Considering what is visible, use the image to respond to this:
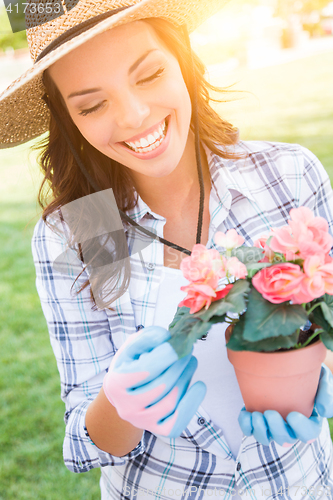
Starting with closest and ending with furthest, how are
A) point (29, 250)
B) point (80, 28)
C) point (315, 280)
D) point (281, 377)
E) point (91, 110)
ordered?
point (315, 280) → point (281, 377) → point (80, 28) → point (91, 110) → point (29, 250)

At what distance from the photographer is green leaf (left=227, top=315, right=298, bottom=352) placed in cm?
79

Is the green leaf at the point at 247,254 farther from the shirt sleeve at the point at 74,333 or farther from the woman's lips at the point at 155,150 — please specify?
the shirt sleeve at the point at 74,333

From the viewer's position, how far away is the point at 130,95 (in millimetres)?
1062

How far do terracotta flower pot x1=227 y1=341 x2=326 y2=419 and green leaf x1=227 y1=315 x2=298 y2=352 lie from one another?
28 mm

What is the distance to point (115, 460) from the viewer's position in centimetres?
116

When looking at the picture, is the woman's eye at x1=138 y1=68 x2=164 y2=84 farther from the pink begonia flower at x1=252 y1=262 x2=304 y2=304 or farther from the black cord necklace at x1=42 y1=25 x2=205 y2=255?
the pink begonia flower at x1=252 y1=262 x2=304 y2=304

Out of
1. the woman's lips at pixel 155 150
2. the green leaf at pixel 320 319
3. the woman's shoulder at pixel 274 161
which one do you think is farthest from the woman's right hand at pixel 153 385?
the woman's shoulder at pixel 274 161

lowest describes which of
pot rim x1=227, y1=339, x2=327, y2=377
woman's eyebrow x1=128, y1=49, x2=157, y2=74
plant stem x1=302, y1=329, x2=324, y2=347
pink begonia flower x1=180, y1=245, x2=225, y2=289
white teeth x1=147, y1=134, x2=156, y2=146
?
pot rim x1=227, y1=339, x2=327, y2=377

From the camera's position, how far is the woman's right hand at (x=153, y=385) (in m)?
0.85

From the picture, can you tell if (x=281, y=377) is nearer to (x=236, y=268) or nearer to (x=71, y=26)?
(x=236, y=268)

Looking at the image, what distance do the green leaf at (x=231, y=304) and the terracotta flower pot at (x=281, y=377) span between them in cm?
12

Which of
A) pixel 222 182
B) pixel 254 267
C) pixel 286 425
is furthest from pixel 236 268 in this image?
pixel 222 182

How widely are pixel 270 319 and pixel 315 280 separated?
99 mm

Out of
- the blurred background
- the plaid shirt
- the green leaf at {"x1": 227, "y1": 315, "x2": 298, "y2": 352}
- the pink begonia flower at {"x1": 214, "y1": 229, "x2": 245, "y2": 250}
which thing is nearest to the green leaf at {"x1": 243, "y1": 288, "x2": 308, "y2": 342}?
the green leaf at {"x1": 227, "y1": 315, "x2": 298, "y2": 352}
